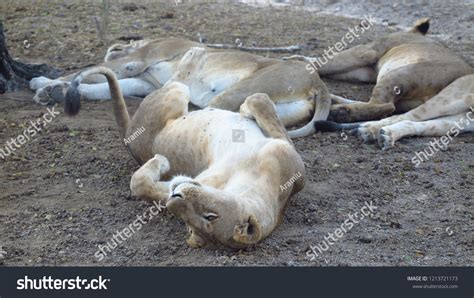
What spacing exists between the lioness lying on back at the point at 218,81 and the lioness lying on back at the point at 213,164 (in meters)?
1.14

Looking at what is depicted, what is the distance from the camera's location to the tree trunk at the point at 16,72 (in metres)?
7.54

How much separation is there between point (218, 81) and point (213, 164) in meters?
2.63

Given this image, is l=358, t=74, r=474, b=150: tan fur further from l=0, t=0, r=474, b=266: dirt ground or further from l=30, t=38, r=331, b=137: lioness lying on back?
l=30, t=38, r=331, b=137: lioness lying on back

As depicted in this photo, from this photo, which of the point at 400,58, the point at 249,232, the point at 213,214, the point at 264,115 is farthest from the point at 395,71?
the point at 213,214

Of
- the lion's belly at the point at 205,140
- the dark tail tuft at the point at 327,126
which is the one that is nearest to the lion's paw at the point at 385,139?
the dark tail tuft at the point at 327,126

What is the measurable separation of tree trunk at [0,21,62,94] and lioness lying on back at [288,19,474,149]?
8.41 ft

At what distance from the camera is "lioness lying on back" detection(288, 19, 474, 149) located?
21.9 feet

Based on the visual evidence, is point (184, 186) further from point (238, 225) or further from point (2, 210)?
point (2, 210)

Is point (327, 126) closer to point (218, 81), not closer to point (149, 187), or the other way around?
point (218, 81)

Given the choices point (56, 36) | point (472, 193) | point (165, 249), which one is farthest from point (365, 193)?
point (56, 36)

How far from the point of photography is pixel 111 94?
18.9ft

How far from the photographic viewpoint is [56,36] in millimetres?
9398

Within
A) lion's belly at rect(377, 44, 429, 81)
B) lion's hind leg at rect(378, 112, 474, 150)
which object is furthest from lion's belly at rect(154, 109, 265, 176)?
lion's belly at rect(377, 44, 429, 81)

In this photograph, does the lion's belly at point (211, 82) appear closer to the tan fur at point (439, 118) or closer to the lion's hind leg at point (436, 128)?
the tan fur at point (439, 118)
